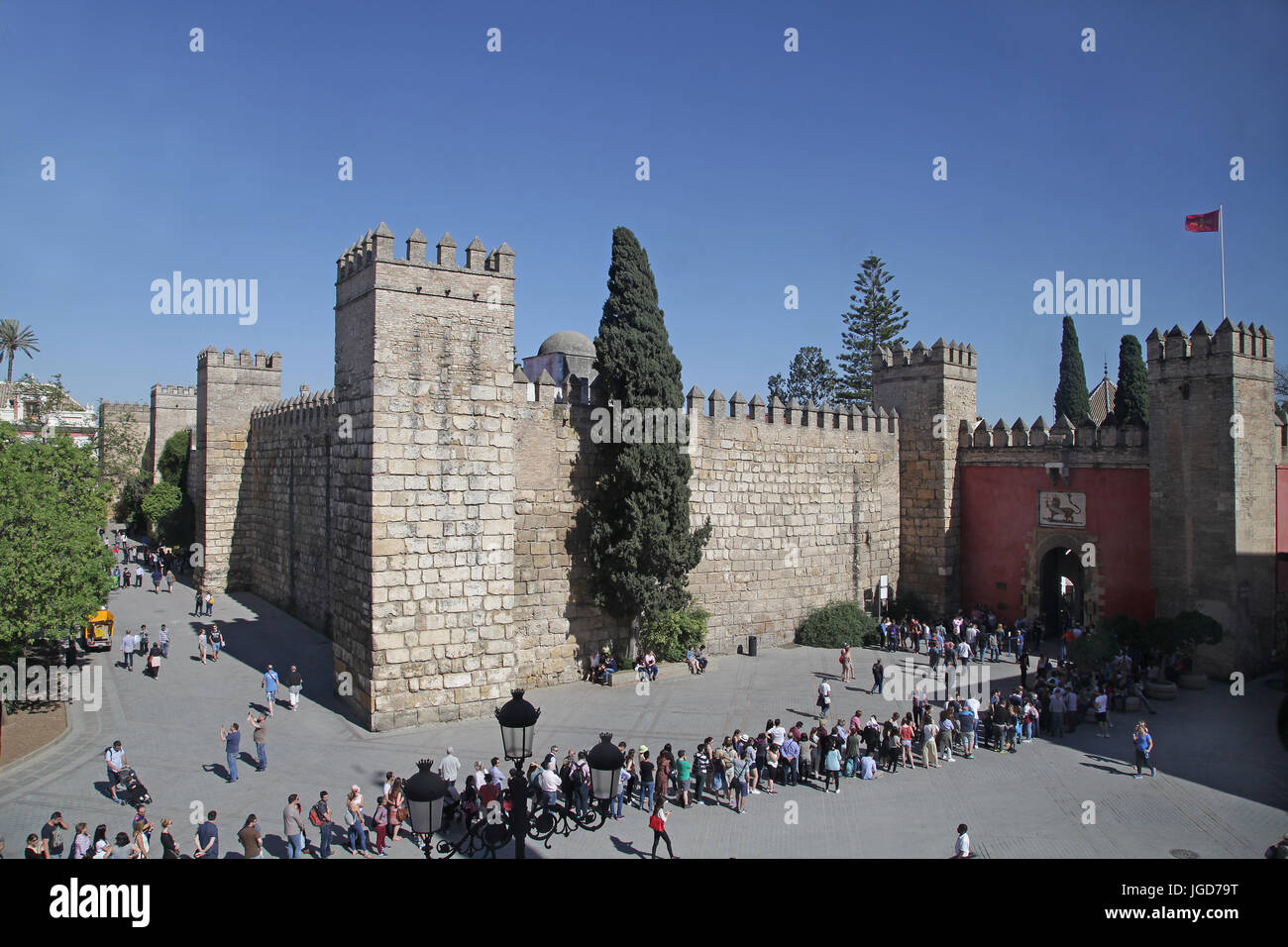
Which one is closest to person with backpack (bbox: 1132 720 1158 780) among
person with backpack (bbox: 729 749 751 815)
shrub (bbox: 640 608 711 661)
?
person with backpack (bbox: 729 749 751 815)

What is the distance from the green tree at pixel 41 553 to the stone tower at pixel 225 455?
402 inches

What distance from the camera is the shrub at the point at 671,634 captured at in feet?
61.9

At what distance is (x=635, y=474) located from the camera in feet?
57.8

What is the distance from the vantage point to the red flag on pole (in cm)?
1883

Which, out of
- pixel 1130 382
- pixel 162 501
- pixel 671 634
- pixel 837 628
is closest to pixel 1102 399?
pixel 1130 382

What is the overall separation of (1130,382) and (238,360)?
30131mm

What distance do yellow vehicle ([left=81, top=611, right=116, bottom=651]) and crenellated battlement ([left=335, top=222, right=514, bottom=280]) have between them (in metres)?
11.5

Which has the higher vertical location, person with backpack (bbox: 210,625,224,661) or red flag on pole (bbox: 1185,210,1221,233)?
red flag on pole (bbox: 1185,210,1221,233)

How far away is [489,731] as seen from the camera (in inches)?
575

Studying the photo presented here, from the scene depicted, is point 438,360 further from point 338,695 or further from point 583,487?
point 338,695

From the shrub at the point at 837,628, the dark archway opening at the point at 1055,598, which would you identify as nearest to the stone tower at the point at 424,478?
the shrub at the point at 837,628

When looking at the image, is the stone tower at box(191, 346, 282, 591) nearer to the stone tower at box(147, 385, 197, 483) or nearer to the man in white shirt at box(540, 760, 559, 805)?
the stone tower at box(147, 385, 197, 483)
